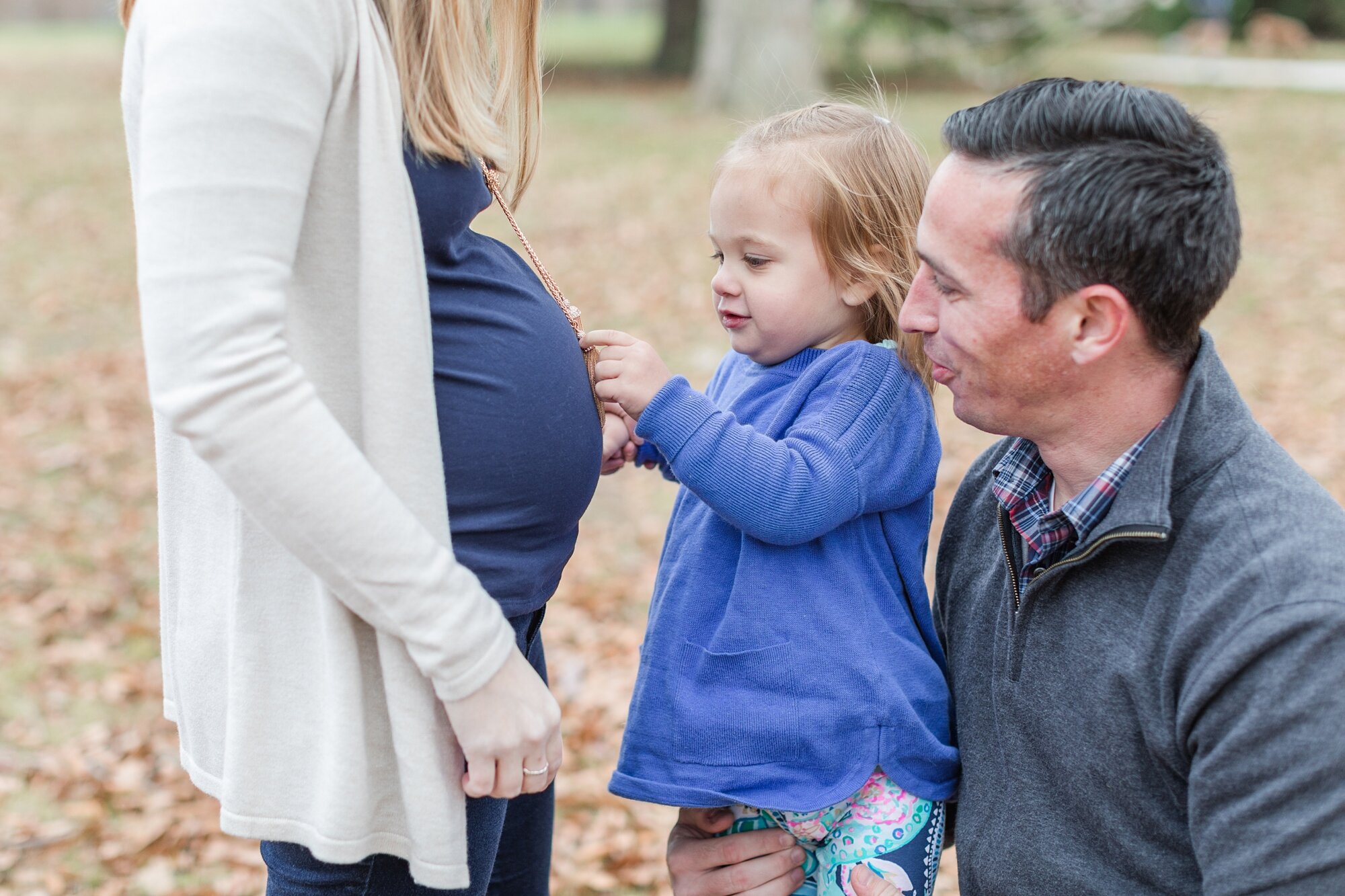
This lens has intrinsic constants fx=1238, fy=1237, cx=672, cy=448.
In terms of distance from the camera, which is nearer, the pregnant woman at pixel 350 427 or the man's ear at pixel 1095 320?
the pregnant woman at pixel 350 427

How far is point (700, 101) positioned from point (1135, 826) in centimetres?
1554

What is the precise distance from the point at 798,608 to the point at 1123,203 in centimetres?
80

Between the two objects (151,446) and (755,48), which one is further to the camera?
(755,48)

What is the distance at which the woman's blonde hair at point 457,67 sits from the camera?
5.17 feet

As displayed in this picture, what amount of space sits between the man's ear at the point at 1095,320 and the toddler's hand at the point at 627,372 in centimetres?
63

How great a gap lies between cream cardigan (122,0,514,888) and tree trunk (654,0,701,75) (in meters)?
21.4

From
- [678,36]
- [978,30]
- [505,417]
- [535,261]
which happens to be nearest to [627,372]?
[535,261]

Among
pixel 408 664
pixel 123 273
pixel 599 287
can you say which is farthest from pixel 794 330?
pixel 123 273

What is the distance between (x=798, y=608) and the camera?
2039 mm

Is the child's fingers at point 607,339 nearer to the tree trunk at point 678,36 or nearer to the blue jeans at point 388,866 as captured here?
the blue jeans at point 388,866

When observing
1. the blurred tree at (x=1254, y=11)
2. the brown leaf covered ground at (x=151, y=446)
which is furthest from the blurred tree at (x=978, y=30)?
the blurred tree at (x=1254, y=11)

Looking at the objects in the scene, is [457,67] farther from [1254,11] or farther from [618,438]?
[1254,11]

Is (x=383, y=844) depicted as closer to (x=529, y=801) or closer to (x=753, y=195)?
(x=529, y=801)

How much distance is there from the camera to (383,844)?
1.67 m
